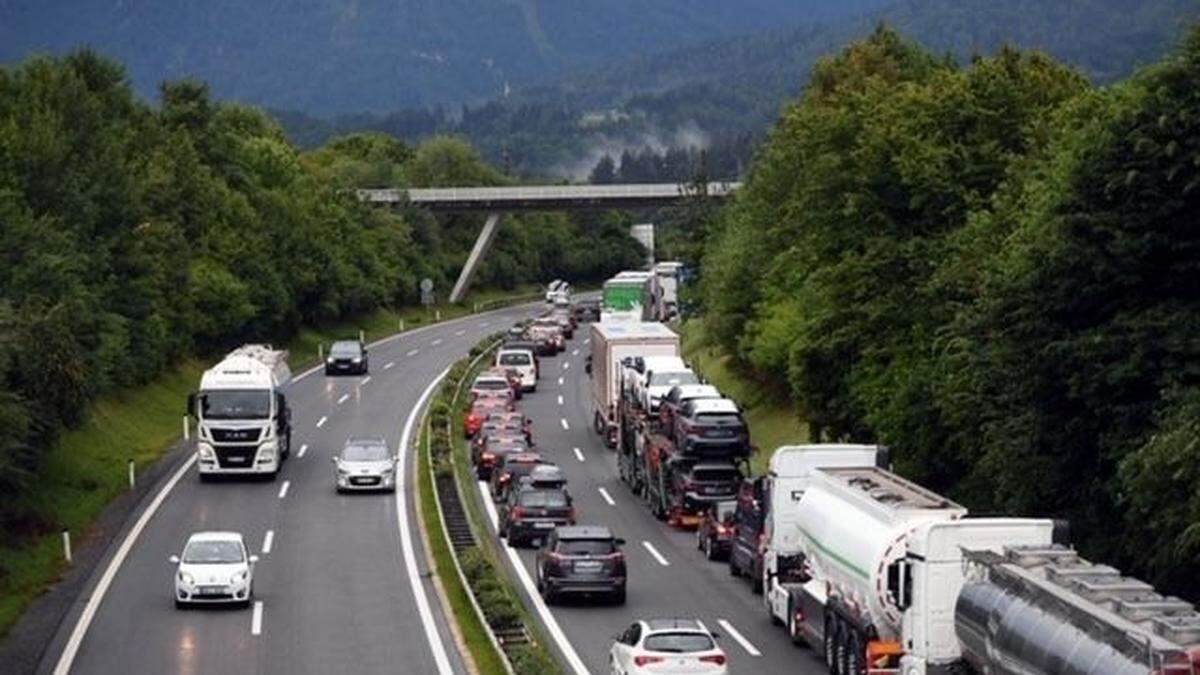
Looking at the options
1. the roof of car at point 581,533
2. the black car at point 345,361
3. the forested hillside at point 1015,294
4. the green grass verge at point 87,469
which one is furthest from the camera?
the black car at point 345,361

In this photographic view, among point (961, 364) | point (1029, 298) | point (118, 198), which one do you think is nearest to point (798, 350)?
point (961, 364)

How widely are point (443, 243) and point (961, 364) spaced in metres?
114

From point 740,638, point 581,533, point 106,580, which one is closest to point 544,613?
point 581,533

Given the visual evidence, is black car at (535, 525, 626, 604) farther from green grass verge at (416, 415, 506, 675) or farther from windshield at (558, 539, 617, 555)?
green grass verge at (416, 415, 506, 675)

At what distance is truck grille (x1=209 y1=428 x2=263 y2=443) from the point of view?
6103cm

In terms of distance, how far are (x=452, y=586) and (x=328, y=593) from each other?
2.54 metres

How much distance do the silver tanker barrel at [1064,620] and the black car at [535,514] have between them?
22823 millimetres

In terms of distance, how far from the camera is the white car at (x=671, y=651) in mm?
32125

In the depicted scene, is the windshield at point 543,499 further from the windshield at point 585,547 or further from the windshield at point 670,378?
→ the windshield at point 670,378

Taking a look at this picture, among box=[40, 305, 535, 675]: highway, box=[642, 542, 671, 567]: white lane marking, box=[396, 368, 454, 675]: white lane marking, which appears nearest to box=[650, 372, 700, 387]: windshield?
box=[396, 368, 454, 675]: white lane marking

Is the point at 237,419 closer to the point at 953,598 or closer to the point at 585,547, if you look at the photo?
the point at 585,547

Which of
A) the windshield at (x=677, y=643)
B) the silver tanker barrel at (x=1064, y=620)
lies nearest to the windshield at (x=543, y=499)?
the windshield at (x=677, y=643)

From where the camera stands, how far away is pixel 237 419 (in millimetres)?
60812

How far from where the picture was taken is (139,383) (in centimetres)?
7781
